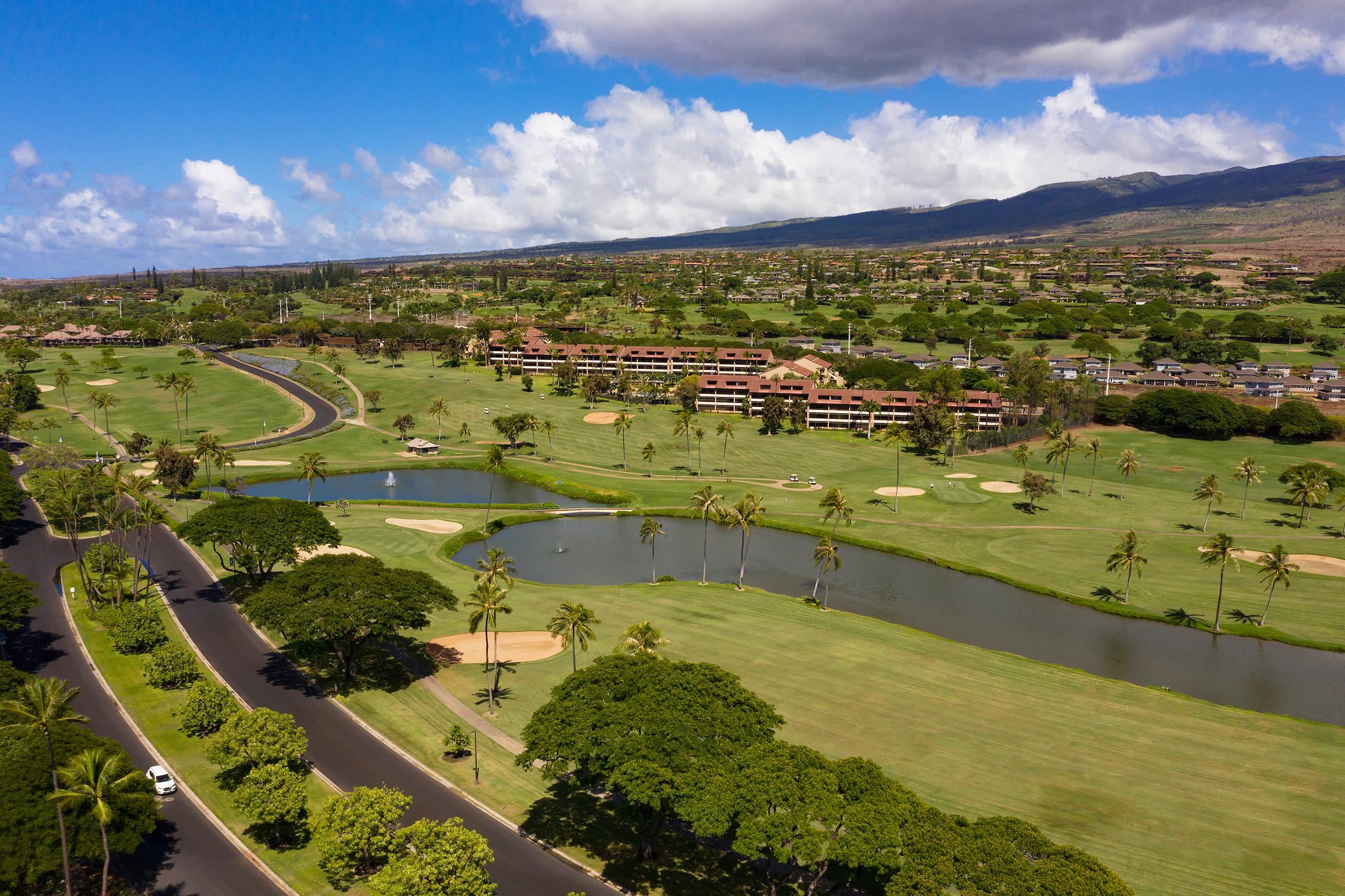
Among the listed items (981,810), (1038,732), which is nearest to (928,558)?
(1038,732)

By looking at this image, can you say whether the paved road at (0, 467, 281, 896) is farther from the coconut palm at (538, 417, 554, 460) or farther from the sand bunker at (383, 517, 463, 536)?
the coconut palm at (538, 417, 554, 460)

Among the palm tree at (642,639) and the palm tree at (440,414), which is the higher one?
the palm tree at (440,414)

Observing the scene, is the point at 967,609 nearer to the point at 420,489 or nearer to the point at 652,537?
the point at 652,537

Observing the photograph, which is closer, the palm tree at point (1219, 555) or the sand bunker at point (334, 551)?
the palm tree at point (1219, 555)

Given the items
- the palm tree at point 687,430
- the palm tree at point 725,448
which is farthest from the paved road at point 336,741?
the palm tree at point 725,448

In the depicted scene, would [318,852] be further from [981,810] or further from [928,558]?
[928,558]

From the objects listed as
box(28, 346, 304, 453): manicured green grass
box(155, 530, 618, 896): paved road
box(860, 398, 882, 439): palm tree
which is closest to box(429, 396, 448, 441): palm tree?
box(28, 346, 304, 453): manicured green grass

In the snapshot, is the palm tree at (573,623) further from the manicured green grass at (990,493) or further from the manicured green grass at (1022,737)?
the manicured green grass at (990,493)
